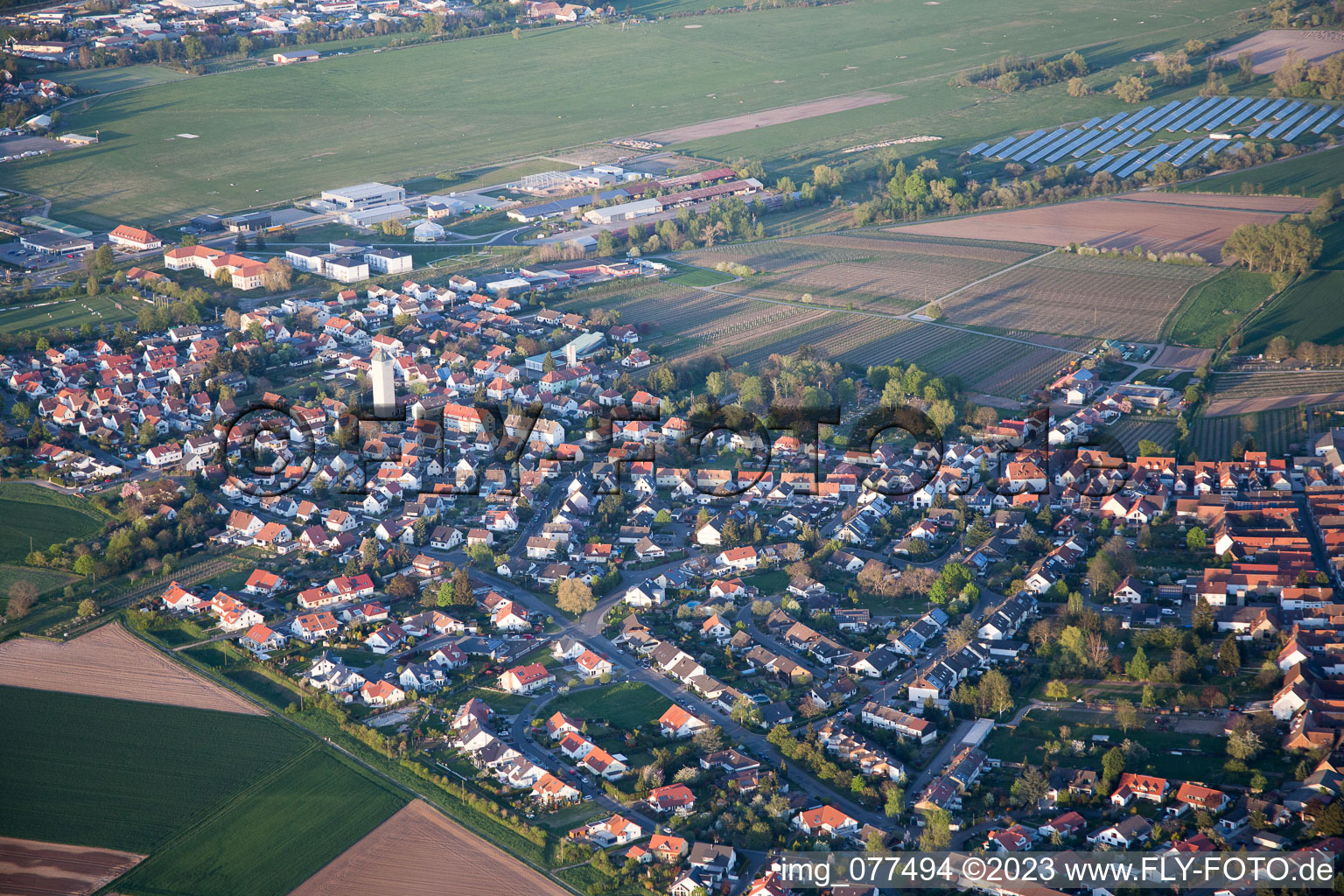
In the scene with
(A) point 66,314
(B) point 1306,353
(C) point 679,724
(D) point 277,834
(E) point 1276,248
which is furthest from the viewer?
(E) point 1276,248

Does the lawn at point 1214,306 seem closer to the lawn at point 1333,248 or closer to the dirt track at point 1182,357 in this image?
the dirt track at point 1182,357

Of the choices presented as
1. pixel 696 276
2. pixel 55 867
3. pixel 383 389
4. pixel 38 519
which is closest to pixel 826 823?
pixel 55 867

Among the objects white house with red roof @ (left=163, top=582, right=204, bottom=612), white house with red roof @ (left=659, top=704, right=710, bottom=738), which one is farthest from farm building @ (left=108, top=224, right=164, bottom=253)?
white house with red roof @ (left=659, top=704, right=710, bottom=738)

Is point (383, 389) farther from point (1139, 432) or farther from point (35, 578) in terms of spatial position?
point (1139, 432)

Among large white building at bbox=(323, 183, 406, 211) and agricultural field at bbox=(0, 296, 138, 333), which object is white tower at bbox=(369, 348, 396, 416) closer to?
agricultural field at bbox=(0, 296, 138, 333)

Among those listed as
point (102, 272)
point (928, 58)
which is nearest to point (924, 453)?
point (102, 272)

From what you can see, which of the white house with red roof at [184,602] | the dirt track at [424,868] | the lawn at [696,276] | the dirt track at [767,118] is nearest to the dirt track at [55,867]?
the dirt track at [424,868]
